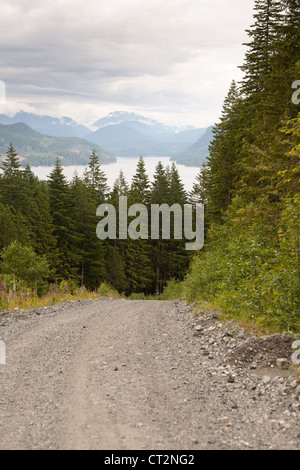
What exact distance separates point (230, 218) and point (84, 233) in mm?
32976

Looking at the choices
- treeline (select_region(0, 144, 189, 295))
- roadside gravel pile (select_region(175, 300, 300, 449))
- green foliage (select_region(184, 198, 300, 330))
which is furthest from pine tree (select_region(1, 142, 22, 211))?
roadside gravel pile (select_region(175, 300, 300, 449))

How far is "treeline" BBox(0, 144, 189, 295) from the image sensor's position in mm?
43156

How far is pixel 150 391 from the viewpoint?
5.50 meters

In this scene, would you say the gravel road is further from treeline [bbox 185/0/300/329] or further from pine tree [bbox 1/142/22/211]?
pine tree [bbox 1/142/22/211]

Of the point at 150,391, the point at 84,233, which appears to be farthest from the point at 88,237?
the point at 150,391

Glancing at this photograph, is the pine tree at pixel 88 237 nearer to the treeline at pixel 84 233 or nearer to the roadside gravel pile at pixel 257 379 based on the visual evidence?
the treeline at pixel 84 233

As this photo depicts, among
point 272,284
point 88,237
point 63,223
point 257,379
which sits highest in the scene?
point 63,223

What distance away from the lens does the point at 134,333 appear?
31.3ft

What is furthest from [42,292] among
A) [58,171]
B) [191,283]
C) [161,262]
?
[161,262]

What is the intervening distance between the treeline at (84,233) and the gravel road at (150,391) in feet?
91.4

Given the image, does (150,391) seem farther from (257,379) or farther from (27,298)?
(27,298)

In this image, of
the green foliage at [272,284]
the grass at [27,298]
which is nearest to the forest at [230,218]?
the green foliage at [272,284]

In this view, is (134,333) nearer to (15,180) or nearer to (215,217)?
(215,217)
